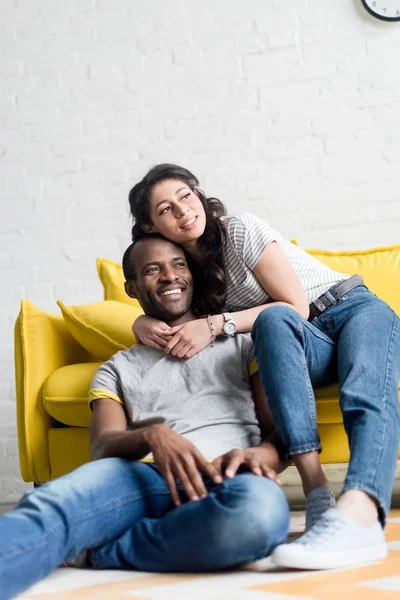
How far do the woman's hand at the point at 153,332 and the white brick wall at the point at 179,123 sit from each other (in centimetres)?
136

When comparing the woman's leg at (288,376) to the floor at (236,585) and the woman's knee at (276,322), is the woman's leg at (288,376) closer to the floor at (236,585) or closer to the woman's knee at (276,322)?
the woman's knee at (276,322)

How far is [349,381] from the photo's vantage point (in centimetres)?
146

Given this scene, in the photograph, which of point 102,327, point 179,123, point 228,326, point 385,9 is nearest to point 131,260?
point 228,326

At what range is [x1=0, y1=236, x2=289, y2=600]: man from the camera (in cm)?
122

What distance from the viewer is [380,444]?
1.35 m

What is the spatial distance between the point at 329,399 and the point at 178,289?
46cm

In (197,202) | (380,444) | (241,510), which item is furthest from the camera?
(197,202)

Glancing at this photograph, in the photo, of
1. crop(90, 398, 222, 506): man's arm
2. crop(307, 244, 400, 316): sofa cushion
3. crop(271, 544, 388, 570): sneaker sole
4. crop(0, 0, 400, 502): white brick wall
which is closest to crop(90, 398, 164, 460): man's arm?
crop(90, 398, 222, 506): man's arm

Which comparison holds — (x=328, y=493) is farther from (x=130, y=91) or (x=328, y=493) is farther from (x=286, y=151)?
(x=130, y=91)

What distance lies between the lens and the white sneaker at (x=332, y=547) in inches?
47.1

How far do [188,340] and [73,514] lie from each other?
54cm

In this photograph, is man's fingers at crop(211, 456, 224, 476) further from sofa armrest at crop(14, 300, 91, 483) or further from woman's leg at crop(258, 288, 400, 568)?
sofa armrest at crop(14, 300, 91, 483)

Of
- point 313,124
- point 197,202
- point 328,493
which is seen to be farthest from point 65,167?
point 328,493

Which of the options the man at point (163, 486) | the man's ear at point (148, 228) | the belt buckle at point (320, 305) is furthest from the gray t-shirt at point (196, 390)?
the man's ear at point (148, 228)
